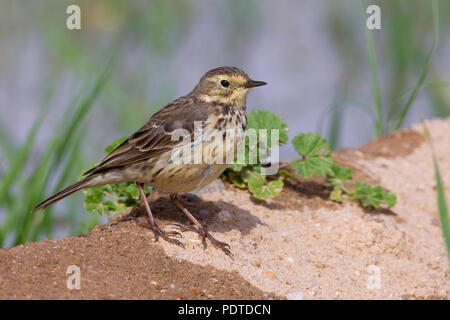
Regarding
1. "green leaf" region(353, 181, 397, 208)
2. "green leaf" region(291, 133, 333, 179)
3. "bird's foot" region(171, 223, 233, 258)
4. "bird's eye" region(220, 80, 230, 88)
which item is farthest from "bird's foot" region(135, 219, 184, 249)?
"green leaf" region(353, 181, 397, 208)

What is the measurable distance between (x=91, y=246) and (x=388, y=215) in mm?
2644

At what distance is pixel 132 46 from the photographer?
9164mm

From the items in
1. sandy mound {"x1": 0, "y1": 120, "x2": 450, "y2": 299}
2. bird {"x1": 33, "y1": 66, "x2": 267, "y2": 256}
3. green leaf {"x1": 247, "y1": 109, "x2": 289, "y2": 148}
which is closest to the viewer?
sandy mound {"x1": 0, "y1": 120, "x2": 450, "y2": 299}

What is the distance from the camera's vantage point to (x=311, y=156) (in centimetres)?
573

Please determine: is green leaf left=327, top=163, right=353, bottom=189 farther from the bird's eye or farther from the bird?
Result: the bird's eye

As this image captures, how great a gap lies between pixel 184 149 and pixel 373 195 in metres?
1.77

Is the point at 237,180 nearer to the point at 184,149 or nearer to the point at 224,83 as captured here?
the point at 224,83

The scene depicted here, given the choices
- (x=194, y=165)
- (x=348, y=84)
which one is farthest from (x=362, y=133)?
(x=194, y=165)

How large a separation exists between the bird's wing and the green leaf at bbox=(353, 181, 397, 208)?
154cm

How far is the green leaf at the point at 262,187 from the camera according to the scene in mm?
5453

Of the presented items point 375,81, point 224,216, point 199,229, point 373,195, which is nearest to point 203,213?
point 224,216

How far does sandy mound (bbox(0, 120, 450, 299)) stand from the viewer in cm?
409

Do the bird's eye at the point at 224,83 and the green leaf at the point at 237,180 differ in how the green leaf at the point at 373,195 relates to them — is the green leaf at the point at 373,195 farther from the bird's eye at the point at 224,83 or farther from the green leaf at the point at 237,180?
the bird's eye at the point at 224,83
